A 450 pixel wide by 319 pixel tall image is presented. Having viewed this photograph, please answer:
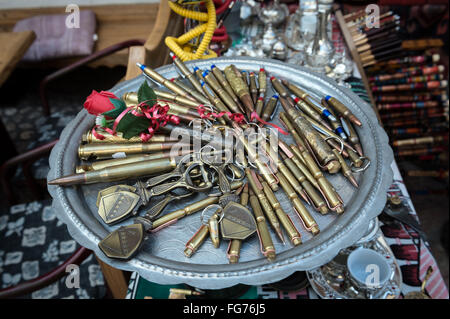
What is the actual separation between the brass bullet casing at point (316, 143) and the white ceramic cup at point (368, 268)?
295mm

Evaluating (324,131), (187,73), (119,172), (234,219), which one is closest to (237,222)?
(234,219)

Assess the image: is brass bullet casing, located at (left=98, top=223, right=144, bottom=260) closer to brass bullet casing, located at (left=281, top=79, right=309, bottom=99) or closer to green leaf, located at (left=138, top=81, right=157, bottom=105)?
green leaf, located at (left=138, top=81, right=157, bottom=105)

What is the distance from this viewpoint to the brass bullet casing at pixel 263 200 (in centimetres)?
85

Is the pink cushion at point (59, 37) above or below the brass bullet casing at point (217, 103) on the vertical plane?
below

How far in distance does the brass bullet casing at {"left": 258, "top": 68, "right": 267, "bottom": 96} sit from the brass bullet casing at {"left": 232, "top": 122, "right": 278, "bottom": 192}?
0.82 feet

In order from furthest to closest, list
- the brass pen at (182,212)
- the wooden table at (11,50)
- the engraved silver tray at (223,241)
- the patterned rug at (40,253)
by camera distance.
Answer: the wooden table at (11,50), the patterned rug at (40,253), the brass pen at (182,212), the engraved silver tray at (223,241)

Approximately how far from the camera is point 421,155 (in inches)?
94.7

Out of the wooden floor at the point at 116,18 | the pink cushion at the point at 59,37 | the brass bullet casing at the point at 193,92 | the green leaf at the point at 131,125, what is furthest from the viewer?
the wooden floor at the point at 116,18

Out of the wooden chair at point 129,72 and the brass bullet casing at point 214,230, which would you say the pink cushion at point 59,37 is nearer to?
the wooden chair at point 129,72

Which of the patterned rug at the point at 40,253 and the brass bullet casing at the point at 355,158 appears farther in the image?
the patterned rug at the point at 40,253

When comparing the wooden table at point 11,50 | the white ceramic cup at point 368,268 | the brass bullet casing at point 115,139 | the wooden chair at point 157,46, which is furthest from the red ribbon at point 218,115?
the wooden table at point 11,50

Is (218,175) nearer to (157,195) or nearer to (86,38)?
(157,195)

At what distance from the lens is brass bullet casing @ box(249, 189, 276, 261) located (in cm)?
78
